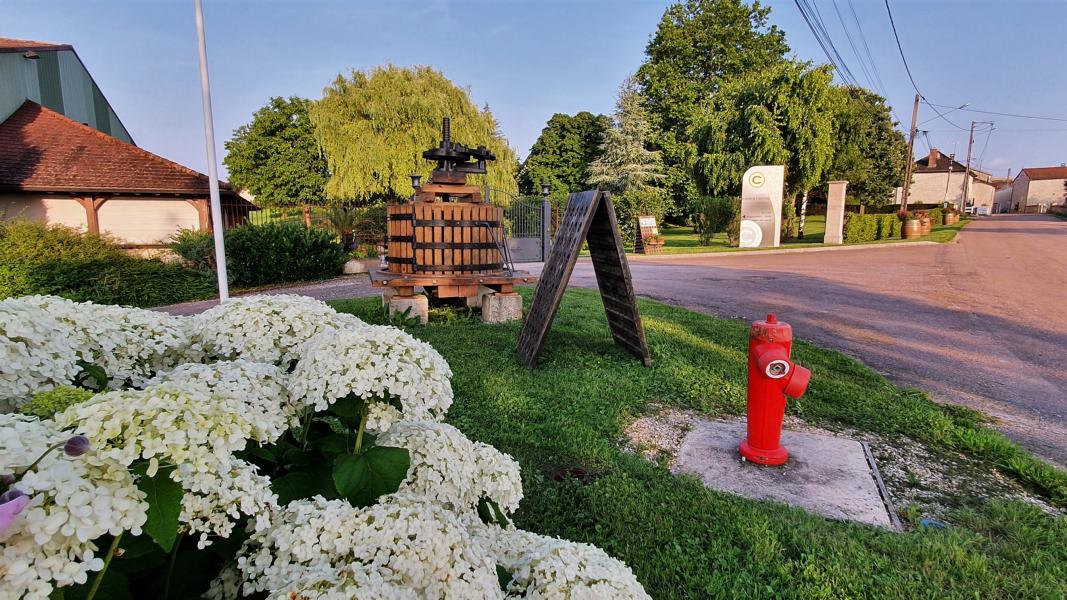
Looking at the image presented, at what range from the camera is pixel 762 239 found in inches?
1001

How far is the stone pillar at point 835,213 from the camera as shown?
87.3 feet

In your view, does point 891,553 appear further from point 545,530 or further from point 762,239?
point 762,239

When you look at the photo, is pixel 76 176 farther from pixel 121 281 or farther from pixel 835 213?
pixel 835 213

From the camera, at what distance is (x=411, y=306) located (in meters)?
7.62

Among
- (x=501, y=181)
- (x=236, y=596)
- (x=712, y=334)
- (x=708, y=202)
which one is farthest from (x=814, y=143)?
(x=236, y=596)

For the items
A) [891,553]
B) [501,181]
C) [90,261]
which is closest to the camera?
[891,553]

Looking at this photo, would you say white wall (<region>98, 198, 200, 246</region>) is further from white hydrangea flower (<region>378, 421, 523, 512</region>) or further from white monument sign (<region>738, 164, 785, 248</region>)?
white monument sign (<region>738, 164, 785, 248</region>)

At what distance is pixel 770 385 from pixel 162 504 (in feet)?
11.2

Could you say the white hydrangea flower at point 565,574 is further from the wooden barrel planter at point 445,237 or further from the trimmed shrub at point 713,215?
the trimmed shrub at point 713,215

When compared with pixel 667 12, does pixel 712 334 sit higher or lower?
lower

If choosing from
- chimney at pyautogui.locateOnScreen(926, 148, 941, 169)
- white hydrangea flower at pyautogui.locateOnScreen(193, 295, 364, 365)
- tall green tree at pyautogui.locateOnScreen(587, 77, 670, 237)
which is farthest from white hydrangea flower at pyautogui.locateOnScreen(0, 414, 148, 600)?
chimney at pyautogui.locateOnScreen(926, 148, 941, 169)

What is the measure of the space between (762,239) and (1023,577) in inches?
984

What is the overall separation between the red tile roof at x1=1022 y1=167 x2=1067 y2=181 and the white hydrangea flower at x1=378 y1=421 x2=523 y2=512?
382ft

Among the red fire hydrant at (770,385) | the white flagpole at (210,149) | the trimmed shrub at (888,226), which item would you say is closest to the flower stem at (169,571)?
the red fire hydrant at (770,385)
